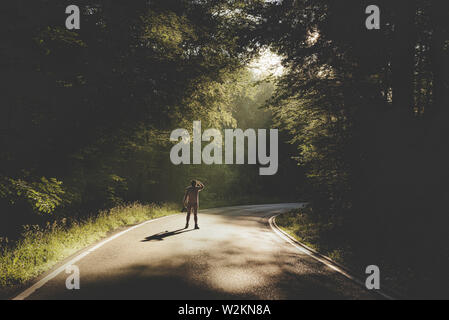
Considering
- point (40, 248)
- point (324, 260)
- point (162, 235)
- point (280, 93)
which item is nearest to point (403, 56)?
point (280, 93)

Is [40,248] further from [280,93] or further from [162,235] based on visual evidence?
[280,93]

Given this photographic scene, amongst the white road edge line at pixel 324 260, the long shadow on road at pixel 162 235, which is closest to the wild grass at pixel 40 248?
the long shadow on road at pixel 162 235

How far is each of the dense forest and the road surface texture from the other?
1.91 m

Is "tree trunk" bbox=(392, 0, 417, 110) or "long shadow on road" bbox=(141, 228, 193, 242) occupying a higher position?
"tree trunk" bbox=(392, 0, 417, 110)

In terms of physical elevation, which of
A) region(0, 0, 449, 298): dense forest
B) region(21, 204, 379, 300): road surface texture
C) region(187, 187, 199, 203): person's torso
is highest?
region(0, 0, 449, 298): dense forest

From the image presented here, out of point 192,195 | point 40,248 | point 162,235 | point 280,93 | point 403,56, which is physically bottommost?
point 162,235

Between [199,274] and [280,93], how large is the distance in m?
5.91

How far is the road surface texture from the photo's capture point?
4.74 meters

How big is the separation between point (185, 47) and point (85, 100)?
451 centimetres

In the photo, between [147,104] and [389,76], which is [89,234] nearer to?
[147,104]

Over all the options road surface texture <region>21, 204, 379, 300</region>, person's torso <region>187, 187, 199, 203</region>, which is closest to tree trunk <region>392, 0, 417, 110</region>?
road surface texture <region>21, 204, 379, 300</region>

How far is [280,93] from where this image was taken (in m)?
8.98

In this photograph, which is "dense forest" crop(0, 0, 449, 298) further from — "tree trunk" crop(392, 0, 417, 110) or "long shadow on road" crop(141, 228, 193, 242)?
"long shadow on road" crop(141, 228, 193, 242)

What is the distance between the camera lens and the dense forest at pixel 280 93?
6.70 meters
